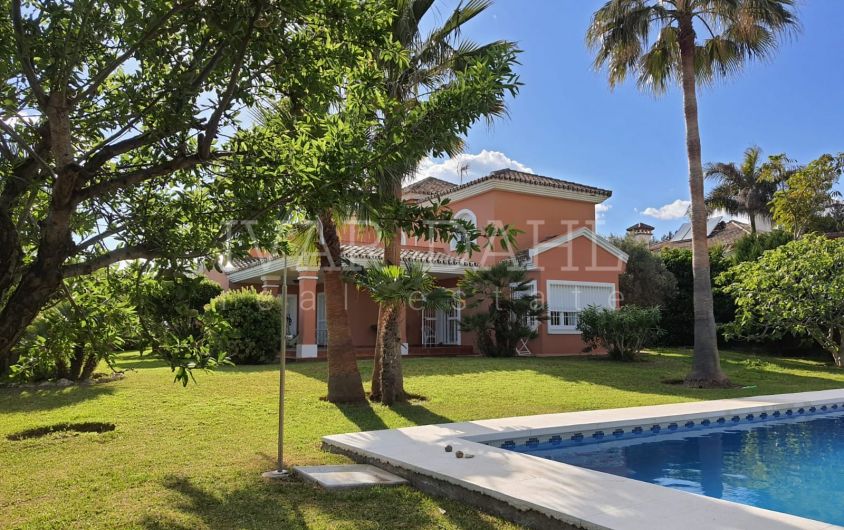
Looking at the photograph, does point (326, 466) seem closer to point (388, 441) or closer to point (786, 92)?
point (388, 441)

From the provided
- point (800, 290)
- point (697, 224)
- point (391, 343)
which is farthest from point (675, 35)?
point (391, 343)

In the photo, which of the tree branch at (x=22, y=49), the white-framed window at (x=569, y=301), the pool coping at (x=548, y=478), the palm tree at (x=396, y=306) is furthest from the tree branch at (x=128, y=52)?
the white-framed window at (x=569, y=301)

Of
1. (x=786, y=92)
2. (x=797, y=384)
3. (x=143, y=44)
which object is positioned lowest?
(x=797, y=384)

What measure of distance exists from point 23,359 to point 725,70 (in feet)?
65.1

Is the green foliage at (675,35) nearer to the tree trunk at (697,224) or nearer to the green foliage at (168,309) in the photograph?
the tree trunk at (697,224)

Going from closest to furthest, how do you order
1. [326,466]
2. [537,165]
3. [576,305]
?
[326,466]
[576,305]
[537,165]

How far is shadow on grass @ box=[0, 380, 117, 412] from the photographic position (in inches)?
497

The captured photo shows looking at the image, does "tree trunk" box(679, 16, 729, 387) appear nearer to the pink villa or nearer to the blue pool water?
the blue pool water

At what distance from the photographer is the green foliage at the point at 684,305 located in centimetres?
3017

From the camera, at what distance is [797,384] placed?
1780 cm

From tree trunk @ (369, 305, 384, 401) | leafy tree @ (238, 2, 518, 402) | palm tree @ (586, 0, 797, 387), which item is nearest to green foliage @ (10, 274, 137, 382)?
leafy tree @ (238, 2, 518, 402)

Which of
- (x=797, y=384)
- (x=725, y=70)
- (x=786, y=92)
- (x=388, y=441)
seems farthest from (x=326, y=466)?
(x=786, y=92)

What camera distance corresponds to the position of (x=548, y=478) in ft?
22.2

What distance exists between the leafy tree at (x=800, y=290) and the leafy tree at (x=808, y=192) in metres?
14.1
